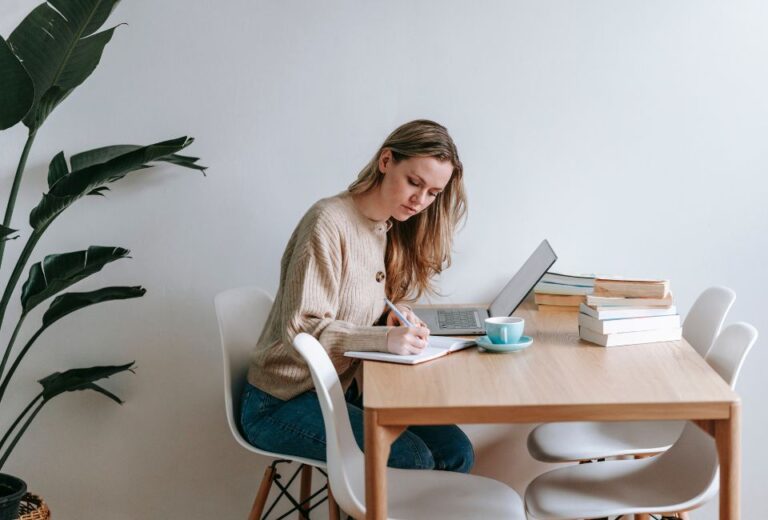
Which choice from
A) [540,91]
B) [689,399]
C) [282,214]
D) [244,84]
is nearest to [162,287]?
[282,214]

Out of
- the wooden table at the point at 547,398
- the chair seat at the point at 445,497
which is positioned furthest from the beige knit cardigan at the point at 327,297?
the chair seat at the point at 445,497

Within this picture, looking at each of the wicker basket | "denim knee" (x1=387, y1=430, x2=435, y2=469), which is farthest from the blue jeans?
the wicker basket

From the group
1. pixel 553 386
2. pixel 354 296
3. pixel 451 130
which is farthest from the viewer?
pixel 451 130

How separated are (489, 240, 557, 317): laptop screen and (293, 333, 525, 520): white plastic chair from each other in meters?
0.65

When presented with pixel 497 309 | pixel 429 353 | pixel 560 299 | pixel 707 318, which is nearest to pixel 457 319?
pixel 497 309

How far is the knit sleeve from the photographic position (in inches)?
89.2

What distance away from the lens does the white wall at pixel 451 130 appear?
2908 millimetres

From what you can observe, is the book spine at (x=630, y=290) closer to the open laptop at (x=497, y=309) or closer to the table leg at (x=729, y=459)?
the open laptop at (x=497, y=309)

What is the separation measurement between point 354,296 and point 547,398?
2.60 feet

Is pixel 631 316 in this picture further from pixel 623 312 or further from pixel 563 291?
pixel 563 291

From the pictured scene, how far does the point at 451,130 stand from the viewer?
9.66ft

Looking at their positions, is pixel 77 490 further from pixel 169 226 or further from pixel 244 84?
pixel 244 84

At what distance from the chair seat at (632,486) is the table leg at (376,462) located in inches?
15.7

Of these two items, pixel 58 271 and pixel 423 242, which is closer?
pixel 58 271
